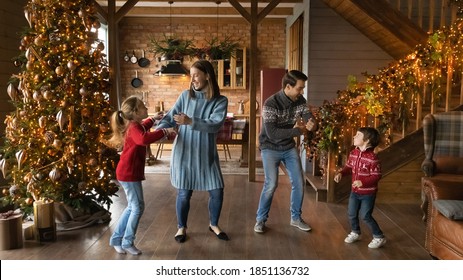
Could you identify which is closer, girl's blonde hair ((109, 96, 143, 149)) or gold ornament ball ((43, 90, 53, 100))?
girl's blonde hair ((109, 96, 143, 149))

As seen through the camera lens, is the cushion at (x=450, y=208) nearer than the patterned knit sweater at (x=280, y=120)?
Yes

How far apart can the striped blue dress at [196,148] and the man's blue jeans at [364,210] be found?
3.53 feet

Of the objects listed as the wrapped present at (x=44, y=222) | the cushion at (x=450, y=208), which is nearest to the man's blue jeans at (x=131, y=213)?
the wrapped present at (x=44, y=222)

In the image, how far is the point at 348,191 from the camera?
479 cm

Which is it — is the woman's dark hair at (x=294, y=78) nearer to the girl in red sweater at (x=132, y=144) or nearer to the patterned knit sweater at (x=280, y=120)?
the patterned knit sweater at (x=280, y=120)

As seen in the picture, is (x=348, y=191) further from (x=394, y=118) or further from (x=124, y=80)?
(x=124, y=80)

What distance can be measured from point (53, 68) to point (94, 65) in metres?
0.36

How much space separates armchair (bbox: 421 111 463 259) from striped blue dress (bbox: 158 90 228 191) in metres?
1.58

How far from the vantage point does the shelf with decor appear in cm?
948

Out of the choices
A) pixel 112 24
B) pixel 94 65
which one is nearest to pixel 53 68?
pixel 94 65

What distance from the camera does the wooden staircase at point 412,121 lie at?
4715mm

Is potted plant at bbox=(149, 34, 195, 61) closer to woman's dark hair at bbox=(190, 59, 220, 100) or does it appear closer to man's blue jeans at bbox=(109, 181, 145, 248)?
woman's dark hair at bbox=(190, 59, 220, 100)

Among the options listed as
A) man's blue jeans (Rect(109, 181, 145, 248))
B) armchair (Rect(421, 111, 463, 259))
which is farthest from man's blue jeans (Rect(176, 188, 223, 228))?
armchair (Rect(421, 111, 463, 259))

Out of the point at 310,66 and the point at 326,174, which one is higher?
the point at 310,66
